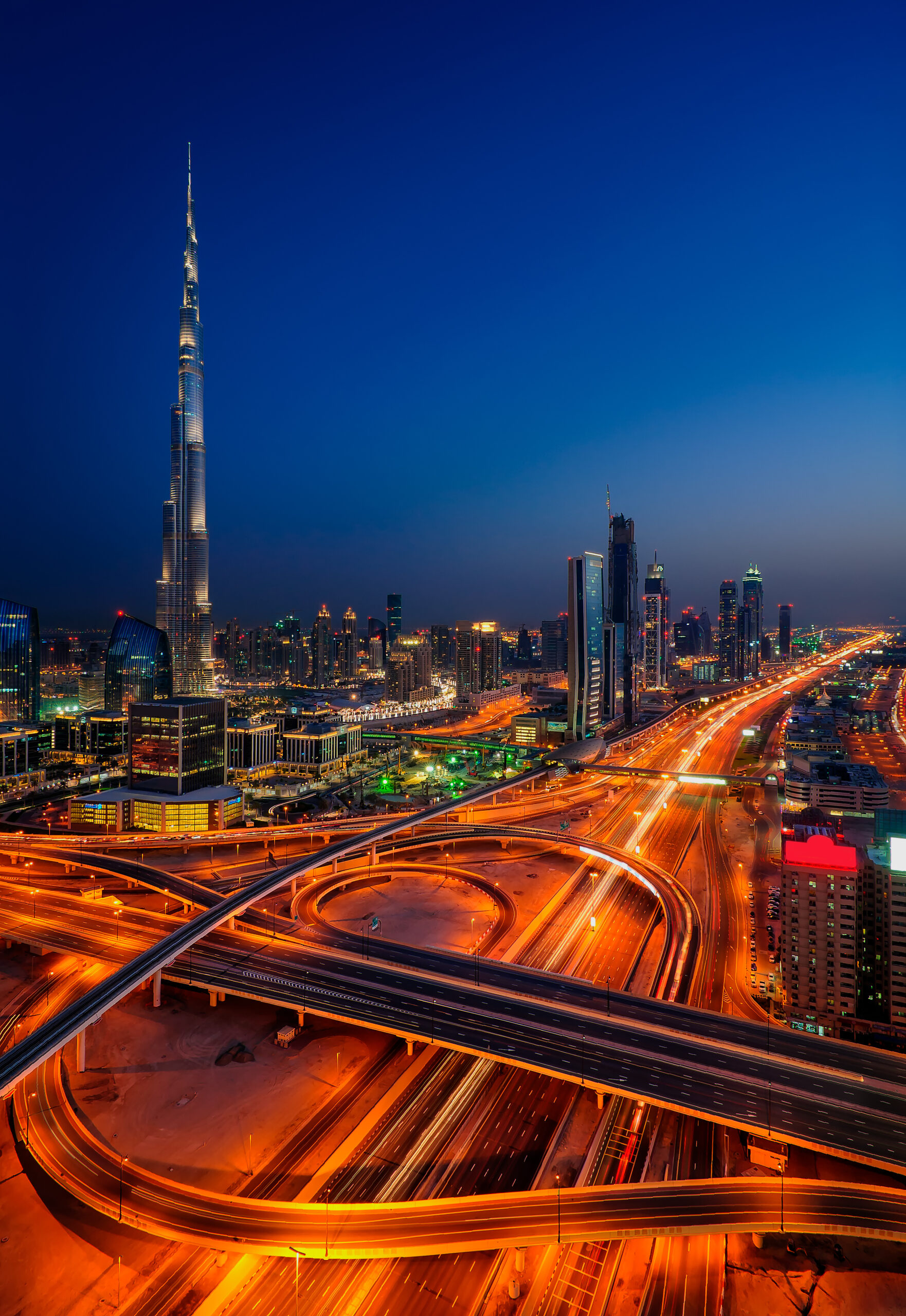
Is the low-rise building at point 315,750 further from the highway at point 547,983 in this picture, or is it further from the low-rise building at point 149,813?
the highway at point 547,983

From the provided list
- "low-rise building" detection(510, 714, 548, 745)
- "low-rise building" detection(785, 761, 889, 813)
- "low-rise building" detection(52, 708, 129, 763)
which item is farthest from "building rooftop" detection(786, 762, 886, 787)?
"low-rise building" detection(52, 708, 129, 763)

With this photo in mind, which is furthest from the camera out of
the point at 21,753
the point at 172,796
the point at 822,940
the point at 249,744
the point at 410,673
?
the point at 410,673

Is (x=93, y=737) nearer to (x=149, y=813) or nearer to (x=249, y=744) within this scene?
(x=249, y=744)

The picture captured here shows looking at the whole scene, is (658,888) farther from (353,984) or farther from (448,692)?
(448,692)

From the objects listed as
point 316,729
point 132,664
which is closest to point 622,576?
point 316,729

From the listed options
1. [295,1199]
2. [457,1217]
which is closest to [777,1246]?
[457,1217]

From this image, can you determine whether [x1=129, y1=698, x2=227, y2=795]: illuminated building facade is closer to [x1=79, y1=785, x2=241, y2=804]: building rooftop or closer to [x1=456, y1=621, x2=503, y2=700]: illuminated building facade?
[x1=79, y1=785, x2=241, y2=804]: building rooftop

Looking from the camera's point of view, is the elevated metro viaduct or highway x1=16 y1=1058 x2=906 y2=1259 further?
the elevated metro viaduct

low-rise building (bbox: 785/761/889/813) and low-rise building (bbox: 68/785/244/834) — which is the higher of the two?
low-rise building (bbox: 785/761/889/813)
